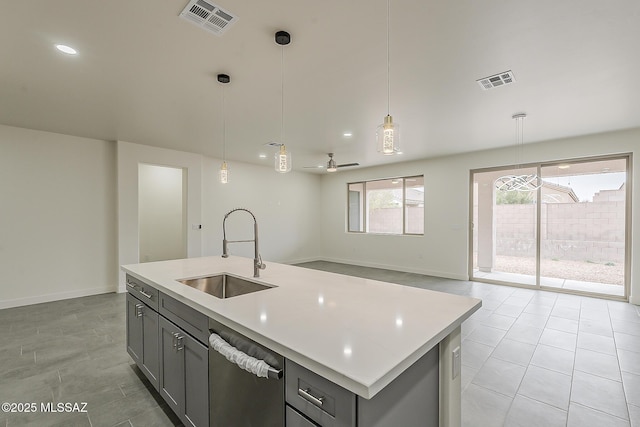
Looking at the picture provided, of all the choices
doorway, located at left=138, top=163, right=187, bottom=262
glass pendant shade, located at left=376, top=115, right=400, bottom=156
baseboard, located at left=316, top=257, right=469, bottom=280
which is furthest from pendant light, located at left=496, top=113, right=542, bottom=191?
doorway, located at left=138, top=163, right=187, bottom=262

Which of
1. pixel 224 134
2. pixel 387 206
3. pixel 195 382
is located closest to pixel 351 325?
pixel 195 382

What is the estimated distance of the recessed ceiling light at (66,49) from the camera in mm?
2174

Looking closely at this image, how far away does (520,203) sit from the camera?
212 inches

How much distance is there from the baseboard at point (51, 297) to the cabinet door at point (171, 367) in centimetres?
398

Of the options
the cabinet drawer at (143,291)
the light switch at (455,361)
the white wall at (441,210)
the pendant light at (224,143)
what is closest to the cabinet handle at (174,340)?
the cabinet drawer at (143,291)

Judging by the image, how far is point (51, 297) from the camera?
A: 4480 millimetres

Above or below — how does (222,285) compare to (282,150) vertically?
below

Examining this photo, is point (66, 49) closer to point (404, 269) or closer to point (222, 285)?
point (222, 285)

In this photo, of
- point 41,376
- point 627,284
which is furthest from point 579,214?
point 41,376

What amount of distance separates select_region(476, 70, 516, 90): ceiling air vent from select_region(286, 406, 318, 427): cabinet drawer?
3044 mm

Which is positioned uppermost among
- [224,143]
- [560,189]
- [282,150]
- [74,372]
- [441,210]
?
[224,143]

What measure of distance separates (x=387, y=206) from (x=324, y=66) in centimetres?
542

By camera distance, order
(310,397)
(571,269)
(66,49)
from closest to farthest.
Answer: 1. (310,397)
2. (66,49)
3. (571,269)

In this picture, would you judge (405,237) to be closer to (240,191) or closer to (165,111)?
(240,191)
